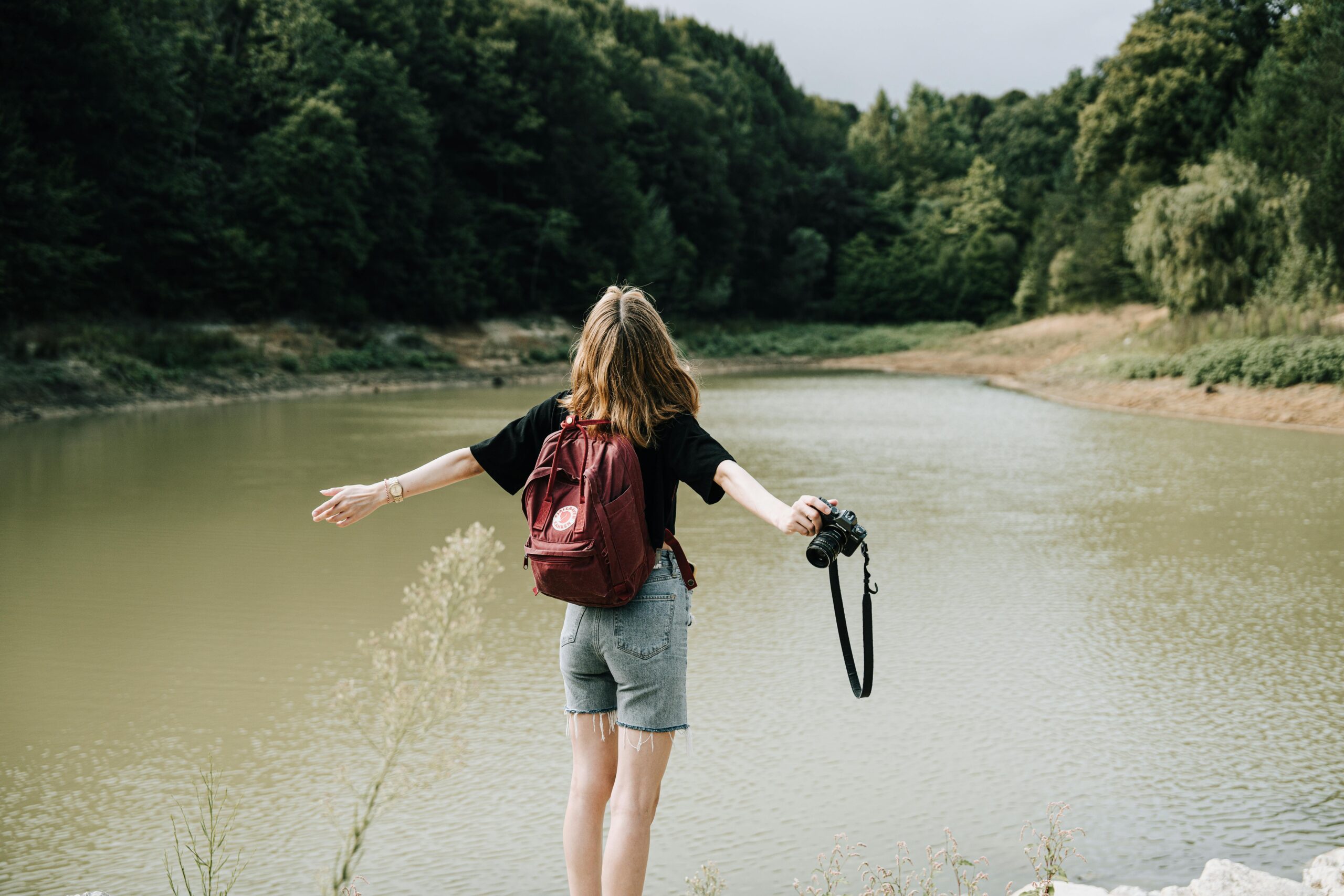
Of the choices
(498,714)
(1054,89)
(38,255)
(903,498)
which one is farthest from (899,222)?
(498,714)

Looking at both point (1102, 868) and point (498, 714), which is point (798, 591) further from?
point (1102, 868)

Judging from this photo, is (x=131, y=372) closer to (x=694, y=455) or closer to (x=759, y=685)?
(x=759, y=685)

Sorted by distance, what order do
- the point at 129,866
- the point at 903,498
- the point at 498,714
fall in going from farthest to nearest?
the point at 903,498, the point at 498,714, the point at 129,866

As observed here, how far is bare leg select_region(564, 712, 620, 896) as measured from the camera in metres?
2.67

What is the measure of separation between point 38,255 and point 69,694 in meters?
23.9

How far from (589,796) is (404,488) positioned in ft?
2.84

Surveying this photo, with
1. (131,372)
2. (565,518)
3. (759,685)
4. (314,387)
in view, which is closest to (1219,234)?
(314,387)

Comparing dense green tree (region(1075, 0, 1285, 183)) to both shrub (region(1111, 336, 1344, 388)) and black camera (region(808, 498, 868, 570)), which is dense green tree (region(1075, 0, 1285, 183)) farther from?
black camera (region(808, 498, 868, 570))

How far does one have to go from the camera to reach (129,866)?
3.64 meters

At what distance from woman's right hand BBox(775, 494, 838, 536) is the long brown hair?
39 centimetres

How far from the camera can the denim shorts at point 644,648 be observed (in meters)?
2.59

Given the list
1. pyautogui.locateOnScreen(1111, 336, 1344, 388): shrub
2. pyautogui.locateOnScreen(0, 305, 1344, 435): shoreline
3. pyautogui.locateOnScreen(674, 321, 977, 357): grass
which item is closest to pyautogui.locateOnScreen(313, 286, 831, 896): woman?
pyautogui.locateOnScreen(0, 305, 1344, 435): shoreline

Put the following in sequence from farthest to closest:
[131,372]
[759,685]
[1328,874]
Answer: [131,372]
[759,685]
[1328,874]

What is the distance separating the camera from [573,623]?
267 centimetres
